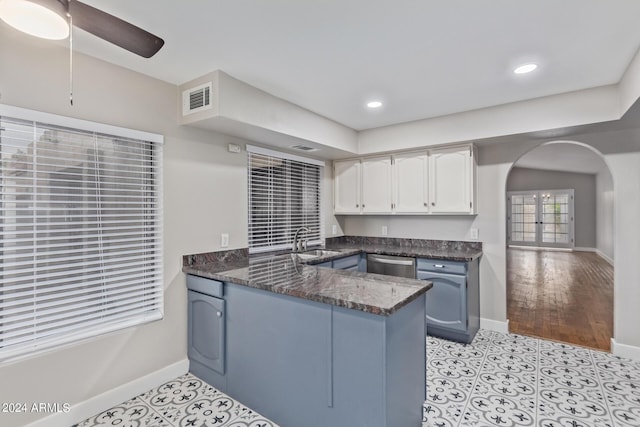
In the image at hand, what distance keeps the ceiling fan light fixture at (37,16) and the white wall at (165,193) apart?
1010 mm

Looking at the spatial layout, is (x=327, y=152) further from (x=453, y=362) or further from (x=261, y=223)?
(x=453, y=362)

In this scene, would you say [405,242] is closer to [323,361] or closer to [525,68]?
[525,68]

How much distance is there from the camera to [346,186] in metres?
4.37

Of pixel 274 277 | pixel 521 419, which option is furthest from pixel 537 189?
pixel 274 277

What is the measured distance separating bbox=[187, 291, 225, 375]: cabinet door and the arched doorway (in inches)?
127

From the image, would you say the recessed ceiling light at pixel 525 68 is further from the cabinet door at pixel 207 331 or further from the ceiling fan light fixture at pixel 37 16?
the cabinet door at pixel 207 331

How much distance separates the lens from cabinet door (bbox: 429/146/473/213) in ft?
11.2

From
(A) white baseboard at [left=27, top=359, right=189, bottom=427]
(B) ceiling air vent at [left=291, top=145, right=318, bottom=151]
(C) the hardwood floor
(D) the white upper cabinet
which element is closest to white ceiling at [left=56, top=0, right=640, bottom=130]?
(B) ceiling air vent at [left=291, top=145, right=318, bottom=151]

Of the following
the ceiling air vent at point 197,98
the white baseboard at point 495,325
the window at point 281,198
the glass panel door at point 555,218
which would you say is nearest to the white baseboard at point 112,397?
the window at point 281,198

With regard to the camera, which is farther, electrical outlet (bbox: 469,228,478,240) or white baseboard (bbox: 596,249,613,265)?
white baseboard (bbox: 596,249,613,265)

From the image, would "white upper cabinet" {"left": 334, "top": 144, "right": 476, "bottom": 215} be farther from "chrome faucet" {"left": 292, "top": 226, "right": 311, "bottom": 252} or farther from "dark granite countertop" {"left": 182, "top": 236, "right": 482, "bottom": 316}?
"chrome faucet" {"left": 292, "top": 226, "right": 311, "bottom": 252}

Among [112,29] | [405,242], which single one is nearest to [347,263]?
[405,242]

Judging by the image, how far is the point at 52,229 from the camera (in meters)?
1.97

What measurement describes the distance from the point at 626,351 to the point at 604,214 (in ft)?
24.6
